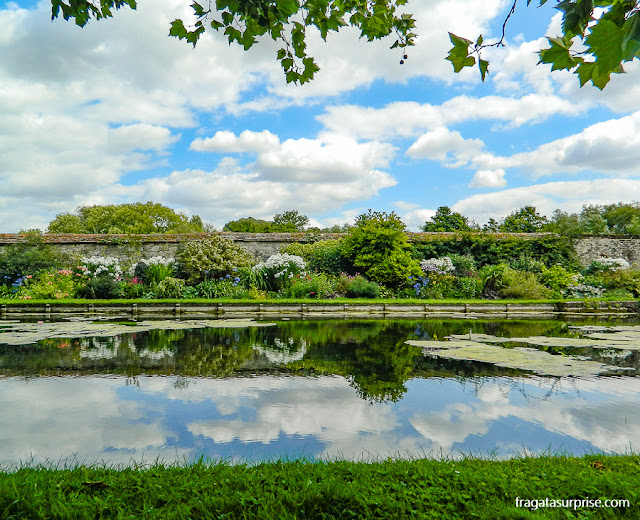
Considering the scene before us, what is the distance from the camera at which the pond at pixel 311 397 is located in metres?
3.20

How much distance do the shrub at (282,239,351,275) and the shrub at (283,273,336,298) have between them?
1499mm

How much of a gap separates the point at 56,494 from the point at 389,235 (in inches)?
→ 597

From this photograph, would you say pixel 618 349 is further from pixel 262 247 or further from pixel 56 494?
pixel 262 247

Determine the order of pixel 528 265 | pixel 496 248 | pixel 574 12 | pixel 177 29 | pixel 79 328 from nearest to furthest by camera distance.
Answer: pixel 574 12 → pixel 177 29 → pixel 79 328 → pixel 528 265 → pixel 496 248

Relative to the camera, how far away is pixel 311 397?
4.38 meters

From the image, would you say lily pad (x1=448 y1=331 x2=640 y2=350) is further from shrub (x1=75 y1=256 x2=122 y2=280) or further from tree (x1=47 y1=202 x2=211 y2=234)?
tree (x1=47 y1=202 x2=211 y2=234)

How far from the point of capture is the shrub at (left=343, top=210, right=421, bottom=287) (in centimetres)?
1652

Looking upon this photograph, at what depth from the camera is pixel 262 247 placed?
20.6 meters

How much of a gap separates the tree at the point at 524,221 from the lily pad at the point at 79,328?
27.8 meters

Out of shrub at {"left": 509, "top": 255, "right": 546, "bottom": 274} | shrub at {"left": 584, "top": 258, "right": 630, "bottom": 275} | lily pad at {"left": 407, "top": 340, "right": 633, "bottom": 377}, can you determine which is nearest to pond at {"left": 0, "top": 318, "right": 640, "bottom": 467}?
lily pad at {"left": 407, "top": 340, "right": 633, "bottom": 377}

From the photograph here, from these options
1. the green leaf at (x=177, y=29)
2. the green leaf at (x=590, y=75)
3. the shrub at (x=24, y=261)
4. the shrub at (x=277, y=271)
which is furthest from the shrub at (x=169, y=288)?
the green leaf at (x=590, y=75)

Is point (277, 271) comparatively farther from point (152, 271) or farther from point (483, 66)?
point (483, 66)

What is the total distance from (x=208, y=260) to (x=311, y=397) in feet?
43.9

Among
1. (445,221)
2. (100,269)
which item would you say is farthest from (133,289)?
(445,221)
